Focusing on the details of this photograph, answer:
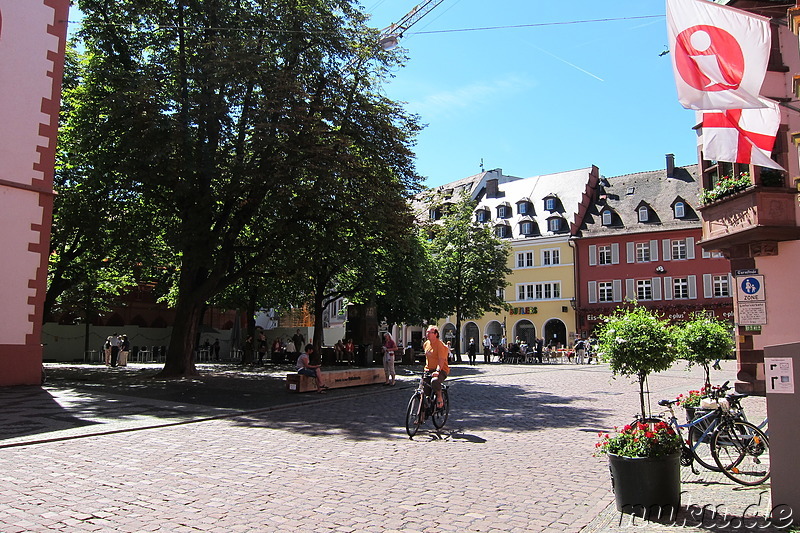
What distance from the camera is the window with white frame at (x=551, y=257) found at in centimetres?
5821

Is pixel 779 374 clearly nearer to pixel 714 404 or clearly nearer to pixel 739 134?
pixel 714 404

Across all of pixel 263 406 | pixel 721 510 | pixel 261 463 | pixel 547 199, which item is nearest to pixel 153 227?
pixel 263 406

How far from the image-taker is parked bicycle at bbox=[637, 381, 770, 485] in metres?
7.30

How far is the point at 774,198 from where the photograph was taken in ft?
53.0

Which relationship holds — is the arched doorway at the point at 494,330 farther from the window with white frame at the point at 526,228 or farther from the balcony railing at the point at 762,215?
the balcony railing at the point at 762,215

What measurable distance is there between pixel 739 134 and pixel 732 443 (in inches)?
191

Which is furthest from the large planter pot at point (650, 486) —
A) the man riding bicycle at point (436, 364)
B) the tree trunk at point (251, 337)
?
the tree trunk at point (251, 337)

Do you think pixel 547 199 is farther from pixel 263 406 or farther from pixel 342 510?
pixel 342 510

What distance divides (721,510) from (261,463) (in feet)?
17.6

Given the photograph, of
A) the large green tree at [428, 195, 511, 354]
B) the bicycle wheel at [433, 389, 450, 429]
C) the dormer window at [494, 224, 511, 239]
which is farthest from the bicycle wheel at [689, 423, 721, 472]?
the dormer window at [494, 224, 511, 239]

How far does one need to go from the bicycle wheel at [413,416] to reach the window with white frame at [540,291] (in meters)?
48.3

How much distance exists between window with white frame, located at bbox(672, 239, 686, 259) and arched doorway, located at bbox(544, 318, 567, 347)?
10871 millimetres

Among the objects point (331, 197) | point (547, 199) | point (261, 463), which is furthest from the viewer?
point (547, 199)

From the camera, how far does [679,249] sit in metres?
51.6
